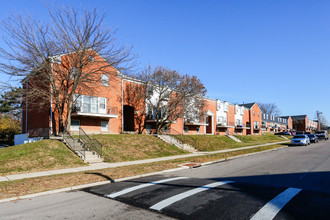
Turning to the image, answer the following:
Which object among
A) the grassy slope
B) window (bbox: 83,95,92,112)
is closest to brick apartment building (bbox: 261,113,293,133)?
the grassy slope

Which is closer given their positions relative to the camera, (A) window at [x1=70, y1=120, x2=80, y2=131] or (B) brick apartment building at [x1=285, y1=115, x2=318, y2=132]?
(A) window at [x1=70, y1=120, x2=80, y2=131]

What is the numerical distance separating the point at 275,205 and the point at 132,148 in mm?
16429

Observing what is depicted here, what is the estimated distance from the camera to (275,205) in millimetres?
5680

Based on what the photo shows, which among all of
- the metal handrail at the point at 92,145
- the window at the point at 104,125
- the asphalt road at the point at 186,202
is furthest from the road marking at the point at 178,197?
the window at the point at 104,125

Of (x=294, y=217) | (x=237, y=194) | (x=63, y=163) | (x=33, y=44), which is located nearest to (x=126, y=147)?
(x=63, y=163)

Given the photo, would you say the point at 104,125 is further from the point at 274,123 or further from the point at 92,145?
the point at 274,123

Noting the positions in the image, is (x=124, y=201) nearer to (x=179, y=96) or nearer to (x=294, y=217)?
(x=294, y=217)

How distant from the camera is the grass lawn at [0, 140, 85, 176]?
13.5 metres

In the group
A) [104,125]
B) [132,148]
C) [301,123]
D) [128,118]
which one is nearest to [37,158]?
[132,148]

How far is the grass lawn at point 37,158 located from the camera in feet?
44.4

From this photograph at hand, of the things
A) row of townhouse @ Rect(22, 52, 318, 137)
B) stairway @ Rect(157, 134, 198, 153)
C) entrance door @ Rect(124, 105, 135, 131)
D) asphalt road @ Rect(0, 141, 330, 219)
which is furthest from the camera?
entrance door @ Rect(124, 105, 135, 131)

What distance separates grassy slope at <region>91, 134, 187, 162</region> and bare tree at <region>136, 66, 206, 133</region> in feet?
19.7

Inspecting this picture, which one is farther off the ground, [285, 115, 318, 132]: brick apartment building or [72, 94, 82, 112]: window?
[72, 94, 82, 112]: window

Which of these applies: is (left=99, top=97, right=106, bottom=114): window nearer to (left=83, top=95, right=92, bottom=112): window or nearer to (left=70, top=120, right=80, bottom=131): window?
(left=83, top=95, right=92, bottom=112): window
